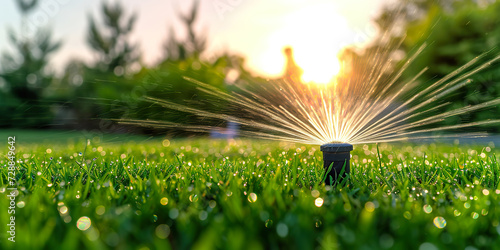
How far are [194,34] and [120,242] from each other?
29845 millimetres

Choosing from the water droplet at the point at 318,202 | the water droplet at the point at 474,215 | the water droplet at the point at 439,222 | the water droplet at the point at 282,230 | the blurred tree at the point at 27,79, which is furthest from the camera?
the blurred tree at the point at 27,79

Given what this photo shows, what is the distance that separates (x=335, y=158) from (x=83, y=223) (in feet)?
5.03

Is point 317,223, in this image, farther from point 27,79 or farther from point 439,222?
point 27,79

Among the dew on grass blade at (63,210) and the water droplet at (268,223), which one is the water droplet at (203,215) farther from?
the dew on grass blade at (63,210)

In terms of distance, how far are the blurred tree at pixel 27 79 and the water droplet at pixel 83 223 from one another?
65.4ft

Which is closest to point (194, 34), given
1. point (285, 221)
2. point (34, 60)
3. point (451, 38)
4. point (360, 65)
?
point (34, 60)

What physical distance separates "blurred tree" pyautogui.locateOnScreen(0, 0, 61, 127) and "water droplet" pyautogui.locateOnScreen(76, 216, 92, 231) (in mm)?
19938

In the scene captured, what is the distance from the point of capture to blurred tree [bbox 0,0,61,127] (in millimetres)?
19359

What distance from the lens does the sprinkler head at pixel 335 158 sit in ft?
7.70

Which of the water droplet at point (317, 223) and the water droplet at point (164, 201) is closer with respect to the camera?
the water droplet at point (317, 223)

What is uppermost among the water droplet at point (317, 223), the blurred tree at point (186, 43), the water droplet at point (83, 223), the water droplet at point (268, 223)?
the blurred tree at point (186, 43)

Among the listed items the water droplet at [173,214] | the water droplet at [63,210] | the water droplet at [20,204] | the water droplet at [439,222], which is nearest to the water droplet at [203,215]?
the water droplet at [173,214]

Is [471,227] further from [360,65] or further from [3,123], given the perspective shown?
[3,123]

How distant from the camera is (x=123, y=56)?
29344 mm
